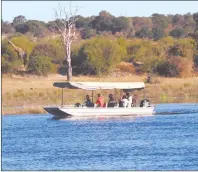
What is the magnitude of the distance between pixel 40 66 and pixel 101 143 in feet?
118

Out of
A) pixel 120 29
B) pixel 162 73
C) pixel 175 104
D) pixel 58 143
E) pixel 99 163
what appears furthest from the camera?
pixel 120 29

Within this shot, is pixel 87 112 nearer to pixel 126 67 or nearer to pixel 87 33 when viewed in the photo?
pixel 126 67

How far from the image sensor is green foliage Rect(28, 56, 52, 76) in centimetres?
6762

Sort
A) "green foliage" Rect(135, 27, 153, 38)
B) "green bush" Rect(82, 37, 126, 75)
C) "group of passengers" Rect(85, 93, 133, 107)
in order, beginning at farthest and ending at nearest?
"green foliage" Rect(135, 27, 153, 38) → "green bush" Rect(82, 37, 126, 75) → "group of passengers" Rect(85, 93, 133, 107)

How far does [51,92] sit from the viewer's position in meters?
55.2

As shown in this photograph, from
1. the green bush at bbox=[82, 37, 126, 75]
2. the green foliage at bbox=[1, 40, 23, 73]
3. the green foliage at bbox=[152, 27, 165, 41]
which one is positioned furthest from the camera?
the green foliage at bbox=[152, 27, 165, 41]

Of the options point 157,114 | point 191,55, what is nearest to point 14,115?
point 157,114

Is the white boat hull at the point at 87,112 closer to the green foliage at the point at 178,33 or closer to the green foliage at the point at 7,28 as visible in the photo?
the green foliage at the point at 178,33

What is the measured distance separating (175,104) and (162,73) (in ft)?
60.8

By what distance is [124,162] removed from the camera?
26.8 m

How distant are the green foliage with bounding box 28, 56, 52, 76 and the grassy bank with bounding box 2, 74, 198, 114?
1441 mm

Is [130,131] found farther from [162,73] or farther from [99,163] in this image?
[162,73]

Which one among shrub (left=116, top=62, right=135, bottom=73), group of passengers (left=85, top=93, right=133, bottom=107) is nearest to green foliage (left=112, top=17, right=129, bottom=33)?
shrub (left=116, top=62, right=135, bottom=73)

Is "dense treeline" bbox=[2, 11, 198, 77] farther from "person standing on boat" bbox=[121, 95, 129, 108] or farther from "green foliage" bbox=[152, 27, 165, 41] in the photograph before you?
"green foliage" bbox=[152, 27, 165, 41]
